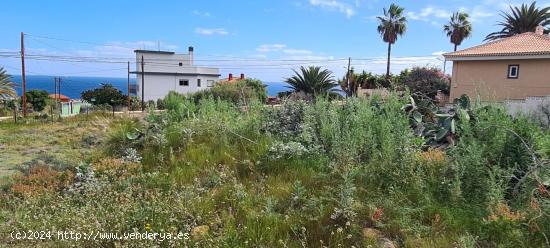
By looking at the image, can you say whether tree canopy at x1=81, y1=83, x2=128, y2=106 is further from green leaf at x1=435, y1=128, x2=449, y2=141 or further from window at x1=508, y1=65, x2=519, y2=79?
green leaf at x1=435, y1=128, x2=449, y2=141

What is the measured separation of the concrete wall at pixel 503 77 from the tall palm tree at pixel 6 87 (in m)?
32.3

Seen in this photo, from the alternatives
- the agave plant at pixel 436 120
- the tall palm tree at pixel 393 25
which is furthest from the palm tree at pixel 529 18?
the agave plant at pixel 436 120

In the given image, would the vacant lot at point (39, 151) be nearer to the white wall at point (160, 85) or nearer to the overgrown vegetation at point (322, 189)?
the overgrown vegetation at point (322, 189)

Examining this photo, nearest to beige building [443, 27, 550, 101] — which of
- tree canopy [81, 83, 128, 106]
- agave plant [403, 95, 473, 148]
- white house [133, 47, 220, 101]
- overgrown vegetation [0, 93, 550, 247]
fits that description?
agave plant [403, 95, 473, 148]

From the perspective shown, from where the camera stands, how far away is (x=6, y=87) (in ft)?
108

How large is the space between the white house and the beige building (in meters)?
39.7

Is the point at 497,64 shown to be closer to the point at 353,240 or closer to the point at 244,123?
the point at 244,123

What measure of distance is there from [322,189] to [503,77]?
58.6 ft

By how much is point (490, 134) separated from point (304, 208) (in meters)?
2.30

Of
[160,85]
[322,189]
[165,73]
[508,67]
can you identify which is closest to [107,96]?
[160,85]

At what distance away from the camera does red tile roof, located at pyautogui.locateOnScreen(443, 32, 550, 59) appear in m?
17.8

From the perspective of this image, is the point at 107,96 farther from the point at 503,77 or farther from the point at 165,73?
the point at 503,77

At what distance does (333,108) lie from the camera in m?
6.50

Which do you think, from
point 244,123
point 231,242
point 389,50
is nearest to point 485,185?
point 231,242
